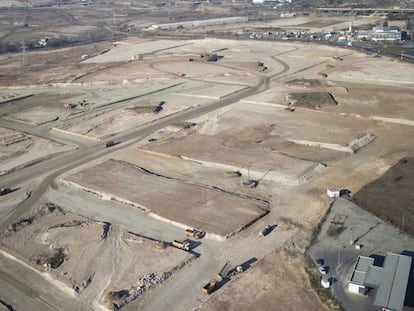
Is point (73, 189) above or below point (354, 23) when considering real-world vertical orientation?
below

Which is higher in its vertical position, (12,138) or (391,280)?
(12,138)

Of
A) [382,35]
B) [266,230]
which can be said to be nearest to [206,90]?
[266,230]

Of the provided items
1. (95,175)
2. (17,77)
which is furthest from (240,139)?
(17,77)

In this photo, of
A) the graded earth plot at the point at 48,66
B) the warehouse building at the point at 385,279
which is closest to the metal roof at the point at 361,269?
the warehouse building at the point at 385,279

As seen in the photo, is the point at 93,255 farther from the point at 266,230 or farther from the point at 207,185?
the point at 207,185

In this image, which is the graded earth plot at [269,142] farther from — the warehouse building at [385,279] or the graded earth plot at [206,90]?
the warehouse building at [385,279]

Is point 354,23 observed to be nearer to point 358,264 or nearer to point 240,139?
point 240,139

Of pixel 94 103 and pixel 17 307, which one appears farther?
pixel 94 103
